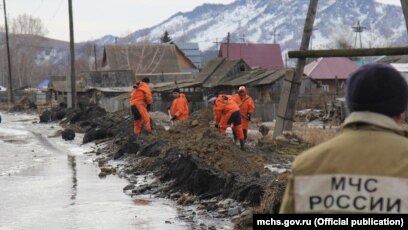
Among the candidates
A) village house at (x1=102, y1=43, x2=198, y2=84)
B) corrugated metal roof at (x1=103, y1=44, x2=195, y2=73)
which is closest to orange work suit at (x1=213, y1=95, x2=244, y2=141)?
village house at (x1=102, y1=43, x2=198, y2=84)

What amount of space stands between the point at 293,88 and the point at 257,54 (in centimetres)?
6943

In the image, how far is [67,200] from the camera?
11.1 meters

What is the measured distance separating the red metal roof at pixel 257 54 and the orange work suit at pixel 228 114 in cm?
6666

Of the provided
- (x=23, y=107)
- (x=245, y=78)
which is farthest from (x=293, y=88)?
(x=23, y=107)

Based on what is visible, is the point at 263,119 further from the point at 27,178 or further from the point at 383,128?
the point at 383,128

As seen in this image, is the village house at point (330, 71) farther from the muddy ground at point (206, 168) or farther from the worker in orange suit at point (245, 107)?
the worker in orange suit at point (245, 107)

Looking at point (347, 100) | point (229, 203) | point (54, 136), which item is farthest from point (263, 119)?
point (347, 100)

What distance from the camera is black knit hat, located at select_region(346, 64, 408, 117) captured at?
2758 mm

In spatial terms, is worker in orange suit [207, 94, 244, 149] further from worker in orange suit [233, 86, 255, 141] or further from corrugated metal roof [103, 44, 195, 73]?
corrugated metal roof [103, 44, 195, 73]

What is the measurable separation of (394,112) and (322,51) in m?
12.1

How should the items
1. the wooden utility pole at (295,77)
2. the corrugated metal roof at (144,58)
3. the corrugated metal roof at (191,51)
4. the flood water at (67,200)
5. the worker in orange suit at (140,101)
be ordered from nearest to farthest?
the flood water at (67,200) → the wooden utility pole at (295,77) → the worker in orange suit at (140,101) → the corrugated metal roof at (144,58) → the corrugated metal roof at (191,51)

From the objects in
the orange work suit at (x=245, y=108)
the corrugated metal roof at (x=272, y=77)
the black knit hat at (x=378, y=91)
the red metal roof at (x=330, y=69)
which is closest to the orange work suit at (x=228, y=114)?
the orange work suit at (x=245, y=108)

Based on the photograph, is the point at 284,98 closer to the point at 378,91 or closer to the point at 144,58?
the point at 378,91

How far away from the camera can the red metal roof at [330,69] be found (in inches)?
2943
